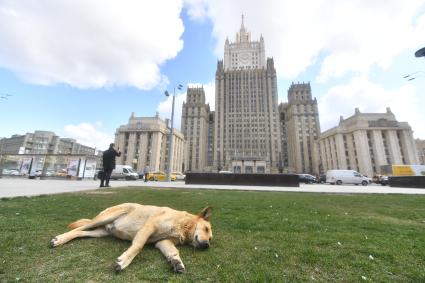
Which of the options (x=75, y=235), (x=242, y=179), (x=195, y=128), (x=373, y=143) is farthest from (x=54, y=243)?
(x=195, y=128)

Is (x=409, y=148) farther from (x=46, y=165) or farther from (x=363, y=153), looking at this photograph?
(x=46, y=165)

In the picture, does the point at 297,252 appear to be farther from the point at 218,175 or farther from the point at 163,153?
the point at 163,153

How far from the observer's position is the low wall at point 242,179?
18375mm

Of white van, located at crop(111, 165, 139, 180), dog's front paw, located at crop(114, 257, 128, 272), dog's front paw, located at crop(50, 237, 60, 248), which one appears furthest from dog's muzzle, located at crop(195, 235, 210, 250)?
white van, located at crop(111, 165, 139, 180)

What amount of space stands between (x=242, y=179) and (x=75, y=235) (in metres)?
16.7

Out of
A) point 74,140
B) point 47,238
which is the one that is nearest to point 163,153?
point 74,140

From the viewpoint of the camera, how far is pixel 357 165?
7625 centimetres

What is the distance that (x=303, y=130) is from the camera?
104562 millimetres

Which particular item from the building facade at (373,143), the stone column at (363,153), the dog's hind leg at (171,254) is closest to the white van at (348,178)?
the dog's hind leg at (171,254)

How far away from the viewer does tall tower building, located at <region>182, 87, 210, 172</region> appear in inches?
4491

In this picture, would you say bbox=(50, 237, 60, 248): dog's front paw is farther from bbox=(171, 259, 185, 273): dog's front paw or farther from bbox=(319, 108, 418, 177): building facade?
bbox=(319, 108, 418, 177): building facade

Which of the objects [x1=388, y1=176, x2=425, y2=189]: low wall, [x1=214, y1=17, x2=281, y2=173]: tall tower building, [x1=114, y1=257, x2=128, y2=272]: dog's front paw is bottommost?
[x1=114, y1=257, x2=128, y2=272]: dog's front paw

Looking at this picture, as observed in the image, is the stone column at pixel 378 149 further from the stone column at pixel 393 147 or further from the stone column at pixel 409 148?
the stone column at pixel 409 148

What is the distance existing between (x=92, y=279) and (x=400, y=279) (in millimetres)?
2789
